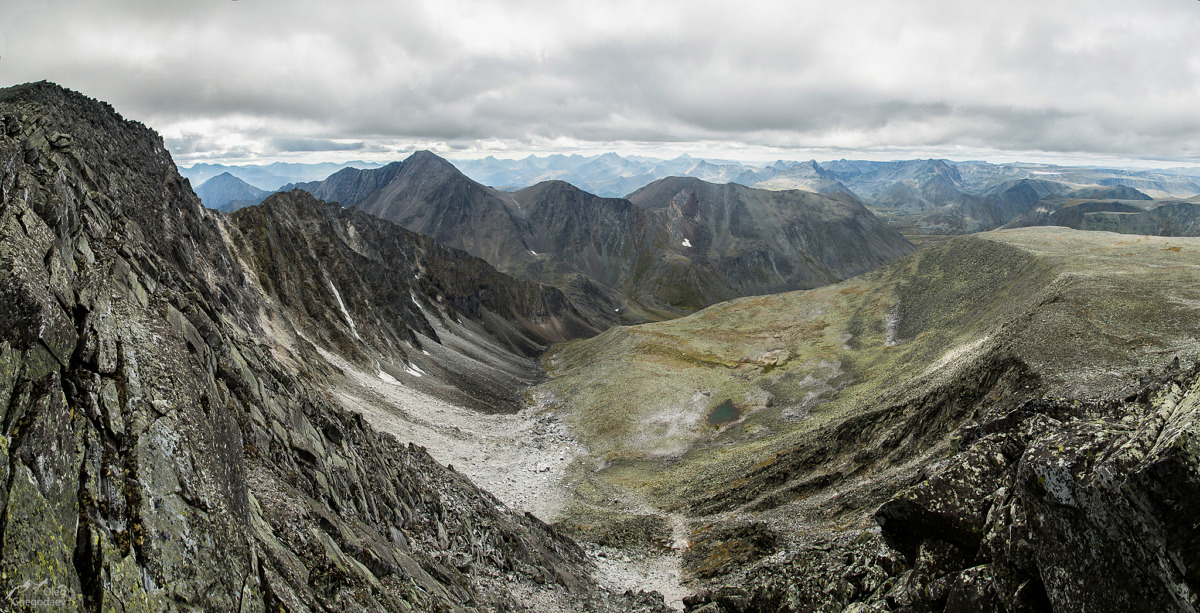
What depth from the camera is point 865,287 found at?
118125 mm

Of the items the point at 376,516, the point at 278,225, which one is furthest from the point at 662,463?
the point at 278,225

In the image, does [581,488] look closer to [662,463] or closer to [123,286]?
[662,463]

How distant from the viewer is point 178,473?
14.9 meters

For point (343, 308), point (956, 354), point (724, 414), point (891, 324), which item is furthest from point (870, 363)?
point (343, 308)

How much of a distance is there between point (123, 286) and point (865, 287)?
404ft

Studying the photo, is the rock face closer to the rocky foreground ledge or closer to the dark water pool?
the rocky foreground ledge

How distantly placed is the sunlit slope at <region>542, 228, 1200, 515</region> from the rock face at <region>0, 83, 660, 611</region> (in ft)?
76.6

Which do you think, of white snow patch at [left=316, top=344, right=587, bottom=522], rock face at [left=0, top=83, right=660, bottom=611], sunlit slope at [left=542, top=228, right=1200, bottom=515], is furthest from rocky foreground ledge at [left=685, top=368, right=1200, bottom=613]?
white snow patch at [left=316, top=344, right=587, bottom=522]

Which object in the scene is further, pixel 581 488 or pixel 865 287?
pixel 865 287

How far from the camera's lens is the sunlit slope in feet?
143

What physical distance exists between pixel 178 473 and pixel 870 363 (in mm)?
78504

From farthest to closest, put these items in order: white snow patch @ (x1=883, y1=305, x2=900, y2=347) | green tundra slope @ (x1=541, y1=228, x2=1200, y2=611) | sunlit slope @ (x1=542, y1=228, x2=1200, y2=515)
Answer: white snow patch @ (x1=883, y1=305, x2=900, y2=347) → sunlit slope @ (x1=542, y1=228, x2=1200, y2=515) → green tundra slope @ (x1=541, y1=228, x2=1200, y2=611)

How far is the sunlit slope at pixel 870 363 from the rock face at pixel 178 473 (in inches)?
920

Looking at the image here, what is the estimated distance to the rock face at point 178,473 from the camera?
40.0 feet
